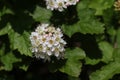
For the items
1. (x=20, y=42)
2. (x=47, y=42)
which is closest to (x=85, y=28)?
(x=47, y=42)

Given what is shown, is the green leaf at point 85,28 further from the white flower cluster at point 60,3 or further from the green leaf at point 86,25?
the white flower cluster at point 60,3

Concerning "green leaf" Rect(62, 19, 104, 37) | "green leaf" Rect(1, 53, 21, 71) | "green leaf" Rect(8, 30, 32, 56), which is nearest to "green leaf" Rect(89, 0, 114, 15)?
"green leaf" Rect(62, 19, 104, 37)

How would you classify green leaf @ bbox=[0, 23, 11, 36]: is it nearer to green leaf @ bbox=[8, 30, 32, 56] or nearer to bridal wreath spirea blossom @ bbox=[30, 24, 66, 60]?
green leaf @ bbox=[8, 30, 32, 56]

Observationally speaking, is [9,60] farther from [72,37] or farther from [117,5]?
[117,5]

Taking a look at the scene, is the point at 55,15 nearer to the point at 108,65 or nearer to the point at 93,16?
the point at 93,16

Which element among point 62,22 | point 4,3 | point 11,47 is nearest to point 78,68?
point 62,22

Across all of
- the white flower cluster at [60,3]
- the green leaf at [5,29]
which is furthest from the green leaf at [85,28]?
the green leaf at [5,29]
